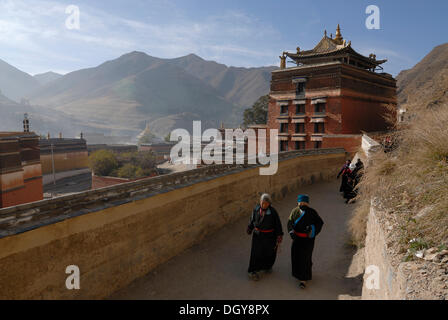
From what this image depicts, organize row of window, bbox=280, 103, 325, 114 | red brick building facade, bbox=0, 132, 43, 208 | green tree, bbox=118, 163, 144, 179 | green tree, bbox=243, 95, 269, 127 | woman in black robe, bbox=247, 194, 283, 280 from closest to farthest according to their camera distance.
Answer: woman in black robe, bbox=247, 194, 283, 280 < red brick building facade, bbox=0, 132, 43, 208 < row of window, bbox=280, 103, 325, 114 < green tree, bbox=118, 163, 144, 179 < green tree, bbox=243, 95, 269, 127

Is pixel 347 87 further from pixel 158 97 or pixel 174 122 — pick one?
pixel 158 97

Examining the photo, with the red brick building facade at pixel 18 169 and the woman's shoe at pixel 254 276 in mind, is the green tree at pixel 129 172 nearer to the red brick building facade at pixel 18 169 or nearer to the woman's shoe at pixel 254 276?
the red brick building facade at pixel 18 169

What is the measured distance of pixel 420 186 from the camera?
4641 mm

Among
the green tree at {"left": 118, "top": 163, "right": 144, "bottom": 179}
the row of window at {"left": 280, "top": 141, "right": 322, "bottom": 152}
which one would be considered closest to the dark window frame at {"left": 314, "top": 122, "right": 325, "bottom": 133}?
the row of window at {"left": 280, "top": 141, "right": 322, "bottom": 152}

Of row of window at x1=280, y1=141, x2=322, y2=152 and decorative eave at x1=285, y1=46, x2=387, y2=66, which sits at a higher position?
decorative eave at x1=285, y1=46, x2=387, y2=66

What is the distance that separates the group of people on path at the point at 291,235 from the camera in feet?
18.8

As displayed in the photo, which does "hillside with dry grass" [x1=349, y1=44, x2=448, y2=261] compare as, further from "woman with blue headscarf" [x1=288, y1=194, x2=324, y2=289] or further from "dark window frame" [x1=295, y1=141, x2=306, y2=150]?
"dark window frame" [x1=295, y1=141, x2=306, y2=150]

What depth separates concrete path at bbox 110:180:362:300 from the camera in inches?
229

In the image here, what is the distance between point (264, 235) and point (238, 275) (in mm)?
1202

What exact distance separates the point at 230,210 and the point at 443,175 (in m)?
6.65

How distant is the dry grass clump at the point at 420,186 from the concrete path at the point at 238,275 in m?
1.08

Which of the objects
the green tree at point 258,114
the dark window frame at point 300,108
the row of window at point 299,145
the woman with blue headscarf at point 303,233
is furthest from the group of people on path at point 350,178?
the green tree at point 258,114

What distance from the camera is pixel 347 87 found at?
24172 mm

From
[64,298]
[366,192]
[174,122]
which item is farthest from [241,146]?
[174,122]
